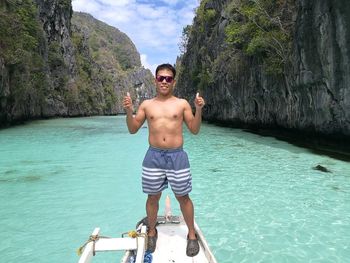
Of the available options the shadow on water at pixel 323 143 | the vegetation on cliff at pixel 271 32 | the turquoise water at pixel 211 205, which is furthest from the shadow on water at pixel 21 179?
the vegetation on cliff at pixel 271 32

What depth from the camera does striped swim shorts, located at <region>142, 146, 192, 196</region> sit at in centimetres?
379

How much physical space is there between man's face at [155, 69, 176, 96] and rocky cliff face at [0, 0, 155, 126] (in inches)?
935

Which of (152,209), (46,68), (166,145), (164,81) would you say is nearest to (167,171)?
(166,145)

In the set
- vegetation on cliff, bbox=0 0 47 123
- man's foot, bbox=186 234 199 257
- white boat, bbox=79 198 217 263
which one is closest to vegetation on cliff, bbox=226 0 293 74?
vegetation on cliff, bbox=0 0 47 123

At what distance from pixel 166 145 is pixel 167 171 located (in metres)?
0.28

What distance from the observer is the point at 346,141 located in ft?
49.7

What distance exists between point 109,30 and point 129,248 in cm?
20524

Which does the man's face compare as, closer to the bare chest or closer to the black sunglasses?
the black sunglasses

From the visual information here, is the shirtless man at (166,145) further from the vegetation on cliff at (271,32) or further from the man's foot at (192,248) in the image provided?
the vegetation on cliff at (271,32)

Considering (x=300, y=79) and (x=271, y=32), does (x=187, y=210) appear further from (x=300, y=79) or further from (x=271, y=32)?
(x=271, y=32)

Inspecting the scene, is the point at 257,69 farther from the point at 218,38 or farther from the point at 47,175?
the point at 47,175

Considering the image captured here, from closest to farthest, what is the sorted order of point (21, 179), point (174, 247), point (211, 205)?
point (174, 247) < point (211, 205) < point (21, 179)

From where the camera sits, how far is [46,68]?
48.1m

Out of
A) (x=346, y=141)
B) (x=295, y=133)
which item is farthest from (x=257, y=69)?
(x=346, y=141)
